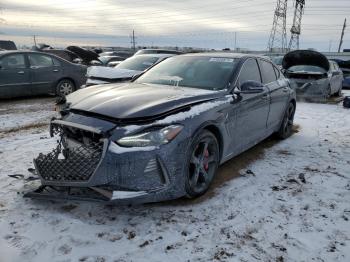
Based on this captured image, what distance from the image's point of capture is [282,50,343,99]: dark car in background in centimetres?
1203

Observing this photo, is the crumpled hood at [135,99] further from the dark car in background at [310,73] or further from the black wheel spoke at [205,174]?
the dark car in background at [310,73]

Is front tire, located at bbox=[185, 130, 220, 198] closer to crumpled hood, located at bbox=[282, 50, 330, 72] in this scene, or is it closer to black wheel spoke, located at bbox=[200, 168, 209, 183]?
black wheel spoke, located at bbox=[200, 168, 209, 183]

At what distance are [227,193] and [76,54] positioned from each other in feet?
51.9

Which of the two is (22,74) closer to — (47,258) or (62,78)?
(62,78)

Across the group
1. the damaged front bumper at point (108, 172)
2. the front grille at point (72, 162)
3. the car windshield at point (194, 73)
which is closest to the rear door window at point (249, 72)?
the car windshield at point (194, 73)

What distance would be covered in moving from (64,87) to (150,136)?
8.41 metres

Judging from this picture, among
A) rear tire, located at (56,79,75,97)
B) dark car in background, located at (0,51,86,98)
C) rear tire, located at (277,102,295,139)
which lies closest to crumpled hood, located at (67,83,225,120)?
rear tire, located at (277,102,295,139)

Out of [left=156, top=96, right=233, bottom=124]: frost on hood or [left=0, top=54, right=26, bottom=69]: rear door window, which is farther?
[left=0, top=54, right=26, bottom=69]: rear door window

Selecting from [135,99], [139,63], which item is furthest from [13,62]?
[135,99]

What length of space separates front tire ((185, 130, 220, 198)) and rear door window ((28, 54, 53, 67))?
7945 mm

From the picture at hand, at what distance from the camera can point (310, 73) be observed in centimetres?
1206

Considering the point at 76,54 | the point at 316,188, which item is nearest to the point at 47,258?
the point at 316,188

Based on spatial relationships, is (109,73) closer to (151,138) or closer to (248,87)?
(248,87)

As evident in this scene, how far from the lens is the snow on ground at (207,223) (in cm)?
309
